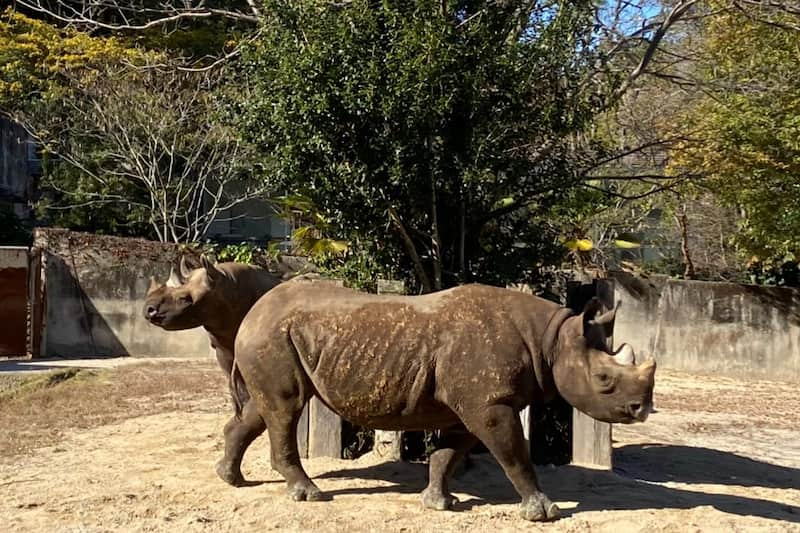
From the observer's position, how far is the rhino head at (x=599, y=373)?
6.25 m

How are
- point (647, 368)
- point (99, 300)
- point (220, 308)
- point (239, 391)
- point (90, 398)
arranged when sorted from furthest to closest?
point (99, 300), point (90, 398), point (220, 308), point (239, 391), point (647, 368)

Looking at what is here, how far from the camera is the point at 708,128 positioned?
1498cm

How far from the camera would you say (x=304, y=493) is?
6914 mm

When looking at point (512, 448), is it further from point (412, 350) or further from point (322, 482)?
point (322, 482)

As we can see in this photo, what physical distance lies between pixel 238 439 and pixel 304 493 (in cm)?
79

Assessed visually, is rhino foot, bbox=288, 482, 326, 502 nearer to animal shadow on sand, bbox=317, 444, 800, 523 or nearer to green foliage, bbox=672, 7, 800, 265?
animal shadow on sand, bbox=317, 444, 800, 523

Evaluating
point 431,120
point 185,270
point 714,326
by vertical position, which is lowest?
point 714,326

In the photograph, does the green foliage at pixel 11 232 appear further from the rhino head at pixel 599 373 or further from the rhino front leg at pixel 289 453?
the rhino head at pixel 599 373

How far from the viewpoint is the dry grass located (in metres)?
10.0

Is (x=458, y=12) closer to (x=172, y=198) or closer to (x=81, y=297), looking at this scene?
(x=81, y=297)

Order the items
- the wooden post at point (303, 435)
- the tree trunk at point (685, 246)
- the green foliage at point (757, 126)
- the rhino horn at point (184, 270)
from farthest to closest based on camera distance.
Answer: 1. the tree trunk at point (685, 246)
2. the green foliage at point (757, 126)
3. the wooden post at point (303, 435)
4. the rhino horn at point (184, 270)

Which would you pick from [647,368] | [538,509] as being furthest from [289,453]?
[647,368]

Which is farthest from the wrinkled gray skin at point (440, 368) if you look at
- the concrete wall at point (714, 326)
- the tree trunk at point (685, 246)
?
the tree trunk at point (685, 246)

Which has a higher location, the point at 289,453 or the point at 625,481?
the point at 289,453
